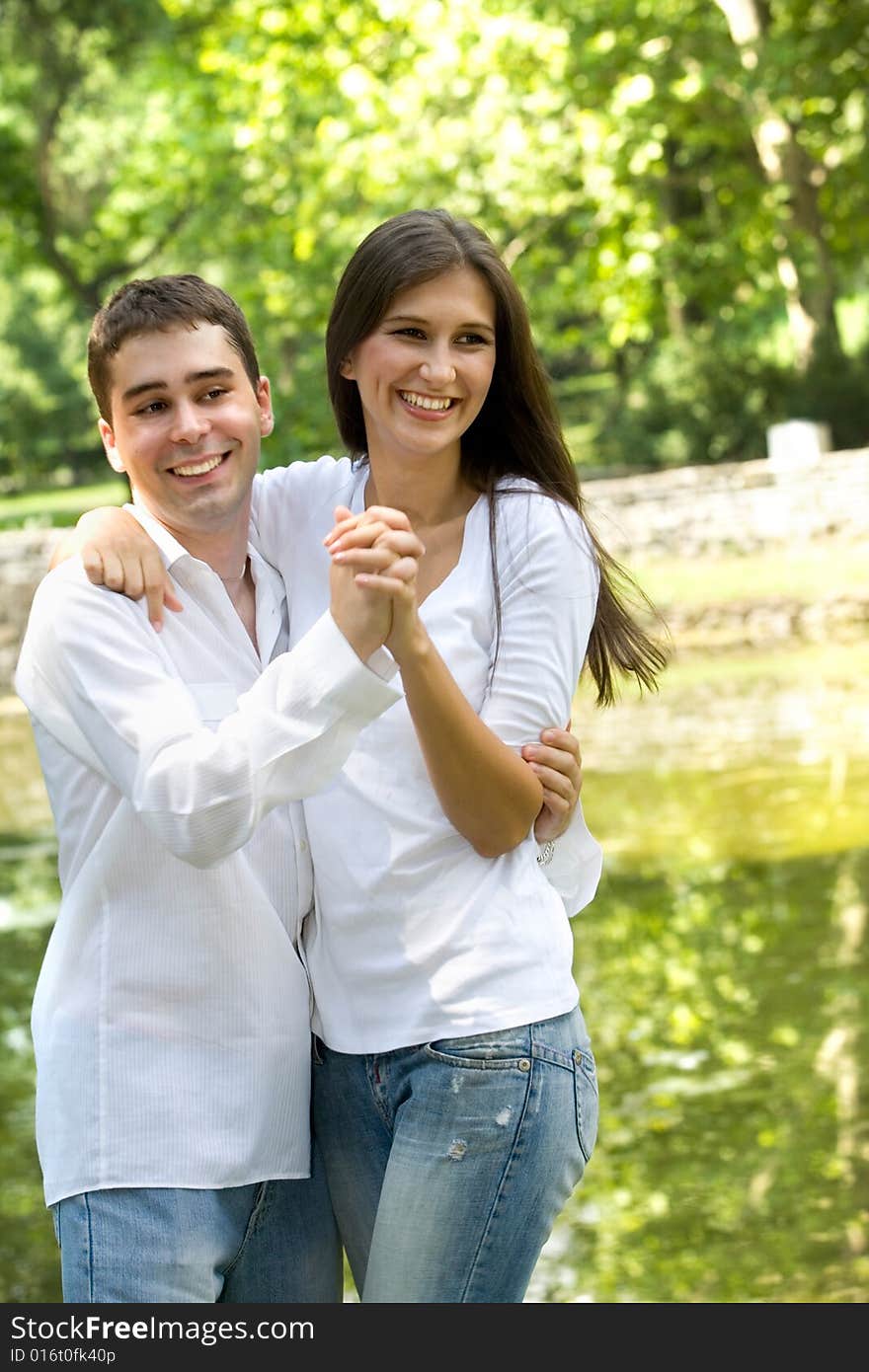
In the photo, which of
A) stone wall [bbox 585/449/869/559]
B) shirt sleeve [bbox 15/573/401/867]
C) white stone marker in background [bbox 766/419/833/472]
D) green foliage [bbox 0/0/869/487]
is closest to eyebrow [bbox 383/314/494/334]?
shirt sleeve [bbox 15/573/401/867]

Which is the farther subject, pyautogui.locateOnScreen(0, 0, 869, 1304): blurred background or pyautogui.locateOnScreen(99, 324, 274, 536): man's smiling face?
pyautogui.locateOnScreen(0, 0, 869, 1304): blurred background

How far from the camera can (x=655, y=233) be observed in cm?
1752

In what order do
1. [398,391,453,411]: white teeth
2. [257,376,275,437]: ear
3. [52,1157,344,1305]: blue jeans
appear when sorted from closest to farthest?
[52,1157,344,1305]: blue jeans → [398,391,453,411]: white teeth → [257,376,275,437]: ear

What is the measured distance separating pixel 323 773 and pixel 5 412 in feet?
132

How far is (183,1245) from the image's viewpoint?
83.8 inches

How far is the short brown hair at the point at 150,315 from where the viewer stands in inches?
92.0

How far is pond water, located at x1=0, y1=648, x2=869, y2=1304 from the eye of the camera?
4.71 metres

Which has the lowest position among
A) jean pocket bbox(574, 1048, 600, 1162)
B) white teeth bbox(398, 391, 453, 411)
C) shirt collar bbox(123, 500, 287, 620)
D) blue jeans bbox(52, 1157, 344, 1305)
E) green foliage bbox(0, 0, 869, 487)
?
blue jeans bbox(52, 1157, 344, 1305)

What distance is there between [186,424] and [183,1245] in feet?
3.35

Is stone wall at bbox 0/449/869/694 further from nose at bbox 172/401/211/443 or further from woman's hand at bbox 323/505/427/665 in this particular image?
woman's hand at bbox 323/505/427/665

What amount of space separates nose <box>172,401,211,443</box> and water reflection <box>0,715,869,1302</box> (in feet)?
9.19

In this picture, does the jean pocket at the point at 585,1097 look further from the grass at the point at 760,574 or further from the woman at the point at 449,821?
the grass at the point at 760,574

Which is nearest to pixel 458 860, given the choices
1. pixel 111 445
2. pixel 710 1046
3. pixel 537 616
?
pixel 537 616

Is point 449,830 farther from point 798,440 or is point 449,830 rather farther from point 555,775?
point 798,440
